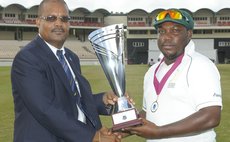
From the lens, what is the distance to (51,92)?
112 inches

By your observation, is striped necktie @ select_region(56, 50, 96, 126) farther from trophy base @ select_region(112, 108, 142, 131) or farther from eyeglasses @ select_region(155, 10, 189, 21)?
eyeglasses @ select_region(155, 10, 189, 21)

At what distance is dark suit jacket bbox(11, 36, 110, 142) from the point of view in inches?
108

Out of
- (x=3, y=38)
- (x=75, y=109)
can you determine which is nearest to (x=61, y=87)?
(x=75, y=109)

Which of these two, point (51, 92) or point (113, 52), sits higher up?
point (113, 52)

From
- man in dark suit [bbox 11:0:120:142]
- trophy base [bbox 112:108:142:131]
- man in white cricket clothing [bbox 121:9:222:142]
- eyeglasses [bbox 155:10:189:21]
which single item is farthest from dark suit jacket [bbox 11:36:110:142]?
eyeglasses [bbox 155:10:189:21]

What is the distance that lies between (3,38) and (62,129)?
70343 millimetres

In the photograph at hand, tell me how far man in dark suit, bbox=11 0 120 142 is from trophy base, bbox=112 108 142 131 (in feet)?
0.39

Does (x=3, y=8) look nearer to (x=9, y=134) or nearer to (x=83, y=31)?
(x=83, y=31)

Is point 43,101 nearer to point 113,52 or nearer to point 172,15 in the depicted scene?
point 113,52

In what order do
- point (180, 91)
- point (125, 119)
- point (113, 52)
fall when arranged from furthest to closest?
point (113, 52)
point (180, 91)
point (125, 119)

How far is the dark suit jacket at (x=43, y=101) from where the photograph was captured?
9.00 ft

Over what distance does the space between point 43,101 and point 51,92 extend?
0.14 m

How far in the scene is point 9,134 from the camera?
26.6ft

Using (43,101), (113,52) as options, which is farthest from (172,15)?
(43,101)
